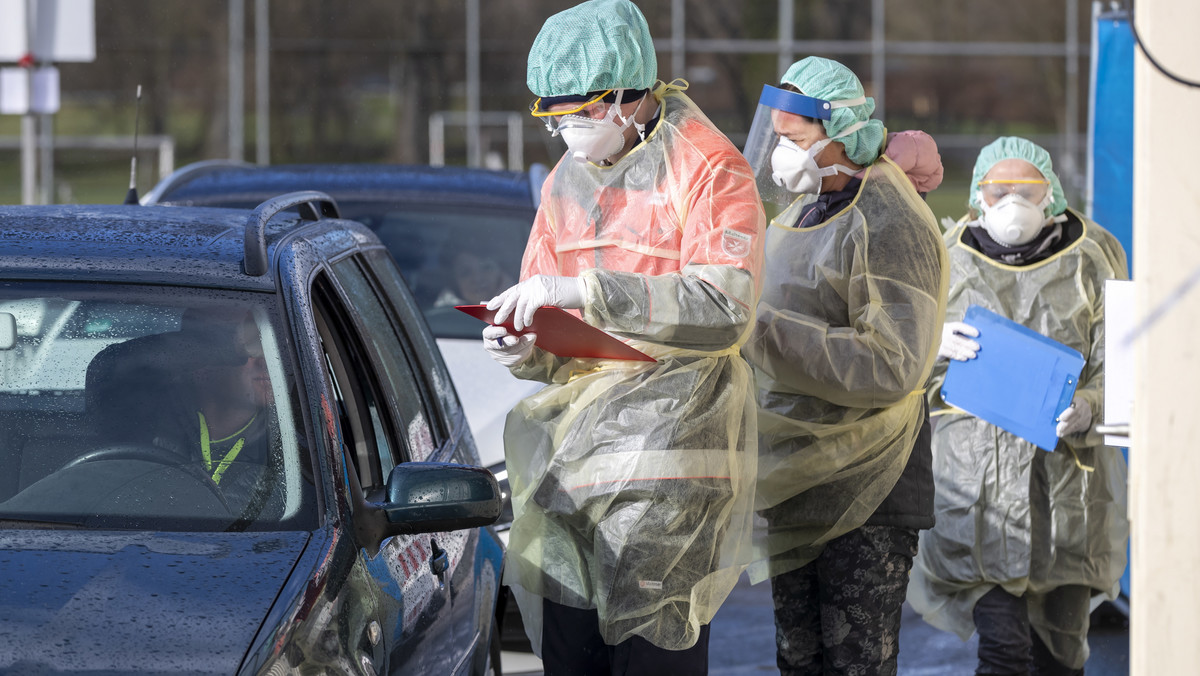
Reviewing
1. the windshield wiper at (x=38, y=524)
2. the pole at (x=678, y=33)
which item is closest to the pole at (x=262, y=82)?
the pole at (x=678, y=33)

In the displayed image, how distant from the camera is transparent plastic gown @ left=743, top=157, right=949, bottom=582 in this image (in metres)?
3.27

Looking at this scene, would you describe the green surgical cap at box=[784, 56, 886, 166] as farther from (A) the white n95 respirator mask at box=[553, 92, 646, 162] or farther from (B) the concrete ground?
(B) the concrete ground

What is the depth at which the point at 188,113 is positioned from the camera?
20328mm

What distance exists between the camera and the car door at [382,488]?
8.41 feet

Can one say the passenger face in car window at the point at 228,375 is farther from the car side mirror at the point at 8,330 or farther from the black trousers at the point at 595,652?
the black trousers at the point at 595,652

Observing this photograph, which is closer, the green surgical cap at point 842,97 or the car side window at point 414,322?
the green surgical cap at point 842,97

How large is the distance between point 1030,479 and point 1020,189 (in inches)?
35.4

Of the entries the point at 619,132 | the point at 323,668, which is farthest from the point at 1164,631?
the point at 619,132

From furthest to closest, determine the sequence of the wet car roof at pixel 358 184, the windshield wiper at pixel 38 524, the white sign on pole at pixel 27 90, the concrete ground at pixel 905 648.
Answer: the white sign on pole at pixel 27 90 → the wet car roof at pixel 358 184 → the concrete ground at pixel 905 648 → the windshield wiper at pixel 38 524

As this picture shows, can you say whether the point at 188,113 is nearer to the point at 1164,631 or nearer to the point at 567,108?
the point at 567,108

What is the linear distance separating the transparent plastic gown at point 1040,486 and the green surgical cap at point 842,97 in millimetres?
1164

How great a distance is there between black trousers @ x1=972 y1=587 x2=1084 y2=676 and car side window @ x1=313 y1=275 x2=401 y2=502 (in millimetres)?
2156

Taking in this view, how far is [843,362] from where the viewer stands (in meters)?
3.22

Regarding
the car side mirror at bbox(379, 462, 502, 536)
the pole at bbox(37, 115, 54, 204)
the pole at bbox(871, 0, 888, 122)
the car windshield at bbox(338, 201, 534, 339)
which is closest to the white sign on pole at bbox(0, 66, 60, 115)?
the car windshield at bbox(338, 201, 534, 339)
